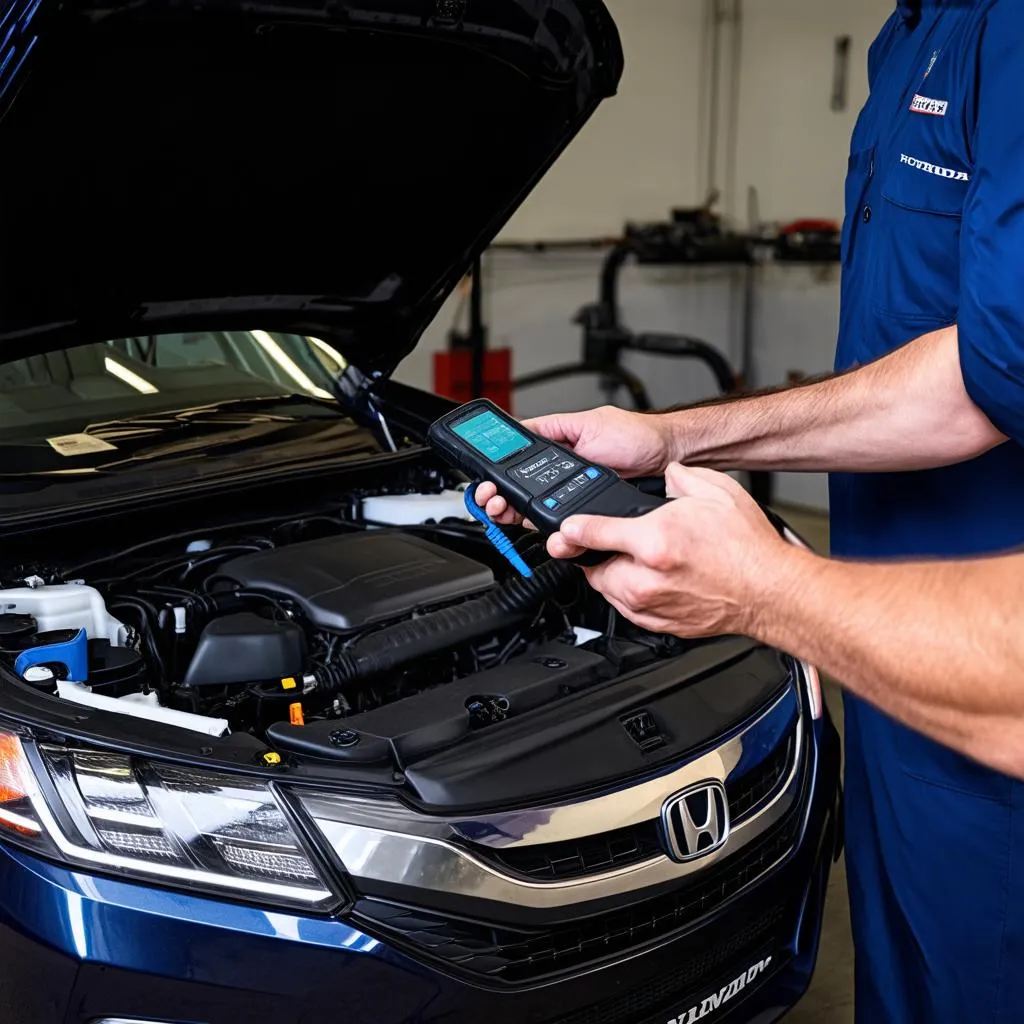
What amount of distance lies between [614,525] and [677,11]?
18.0ft

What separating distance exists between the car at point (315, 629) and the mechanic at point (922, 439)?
17cm

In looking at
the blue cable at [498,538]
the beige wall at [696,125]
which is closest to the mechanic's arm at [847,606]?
the blue cable at [498,538]

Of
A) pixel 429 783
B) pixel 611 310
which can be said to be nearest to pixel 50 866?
pixel 429 783

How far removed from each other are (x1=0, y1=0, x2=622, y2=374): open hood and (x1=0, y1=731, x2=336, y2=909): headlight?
0.79m

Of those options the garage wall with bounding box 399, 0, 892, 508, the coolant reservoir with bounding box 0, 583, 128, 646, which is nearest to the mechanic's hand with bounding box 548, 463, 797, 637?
the coolant reservoir with bounding box 0, 583, 128, 646

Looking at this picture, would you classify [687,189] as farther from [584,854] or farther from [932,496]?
[584,854]

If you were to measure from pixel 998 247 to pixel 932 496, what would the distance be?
405 millimetres

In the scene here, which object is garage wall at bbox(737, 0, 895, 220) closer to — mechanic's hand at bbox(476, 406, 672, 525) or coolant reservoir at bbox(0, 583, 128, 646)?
mechanic's hand at bbox(476, 406, 672, 525)

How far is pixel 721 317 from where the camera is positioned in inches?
245

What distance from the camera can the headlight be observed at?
1.19 m

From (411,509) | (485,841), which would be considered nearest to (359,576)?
(411,509)

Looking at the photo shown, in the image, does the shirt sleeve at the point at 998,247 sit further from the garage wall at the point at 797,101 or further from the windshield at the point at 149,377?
the garage wall at the point at 797,101

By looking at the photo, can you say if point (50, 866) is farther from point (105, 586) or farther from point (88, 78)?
point (88, 78)

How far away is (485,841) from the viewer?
4.16 feet
